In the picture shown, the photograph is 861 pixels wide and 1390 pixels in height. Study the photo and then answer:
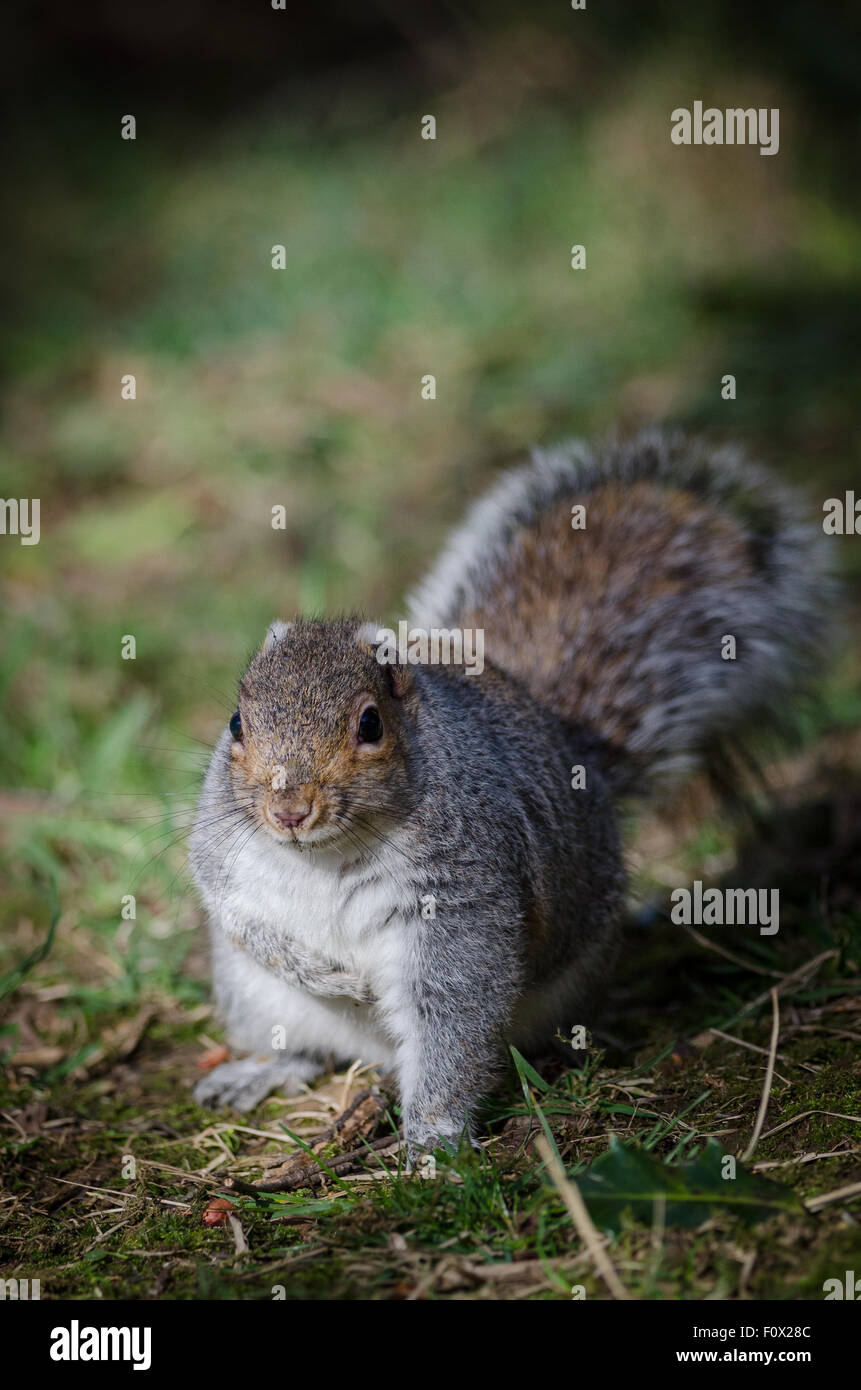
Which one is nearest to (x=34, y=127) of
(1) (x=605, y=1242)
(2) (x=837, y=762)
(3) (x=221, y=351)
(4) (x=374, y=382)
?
(3) (x=221, y=351)

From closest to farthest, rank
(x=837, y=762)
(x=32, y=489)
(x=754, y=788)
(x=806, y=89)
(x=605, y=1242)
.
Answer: (x=605, y=1242)
(x=754, y=788)
(x=837, y=762)
(x=32, y=489)
(x=806, y=89)

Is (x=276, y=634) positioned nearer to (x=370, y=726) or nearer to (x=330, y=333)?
(x=370, y=726)

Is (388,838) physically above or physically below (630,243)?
below

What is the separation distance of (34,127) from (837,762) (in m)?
8.64

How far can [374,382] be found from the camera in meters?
6.39

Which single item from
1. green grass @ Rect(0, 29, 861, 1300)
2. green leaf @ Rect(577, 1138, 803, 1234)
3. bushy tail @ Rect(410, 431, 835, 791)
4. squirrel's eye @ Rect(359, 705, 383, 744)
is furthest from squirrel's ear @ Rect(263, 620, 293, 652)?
green leaf @ Rect(577, 1138, 803, 1234)

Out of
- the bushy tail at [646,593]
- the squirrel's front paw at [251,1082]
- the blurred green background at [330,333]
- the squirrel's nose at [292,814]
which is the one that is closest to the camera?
the squirrel's nose at [292,814]

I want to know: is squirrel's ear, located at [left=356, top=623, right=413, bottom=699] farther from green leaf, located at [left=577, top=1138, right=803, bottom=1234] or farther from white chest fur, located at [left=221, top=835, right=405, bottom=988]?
green leaf, located at [left=577, top=1138, right=803, bottom=1234]

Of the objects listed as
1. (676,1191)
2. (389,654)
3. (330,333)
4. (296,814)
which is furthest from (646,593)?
(330,333)

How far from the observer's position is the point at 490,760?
2.73 meters

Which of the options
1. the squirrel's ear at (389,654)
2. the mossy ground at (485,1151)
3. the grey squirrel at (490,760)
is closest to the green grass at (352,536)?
the mossy ground at (485,1151)

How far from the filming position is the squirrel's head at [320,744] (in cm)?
231

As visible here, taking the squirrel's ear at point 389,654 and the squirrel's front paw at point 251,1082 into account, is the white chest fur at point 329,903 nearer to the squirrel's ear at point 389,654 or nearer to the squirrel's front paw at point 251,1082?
the squirrel's ear at point 389,654

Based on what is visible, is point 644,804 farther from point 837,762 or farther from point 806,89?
point 806,89
